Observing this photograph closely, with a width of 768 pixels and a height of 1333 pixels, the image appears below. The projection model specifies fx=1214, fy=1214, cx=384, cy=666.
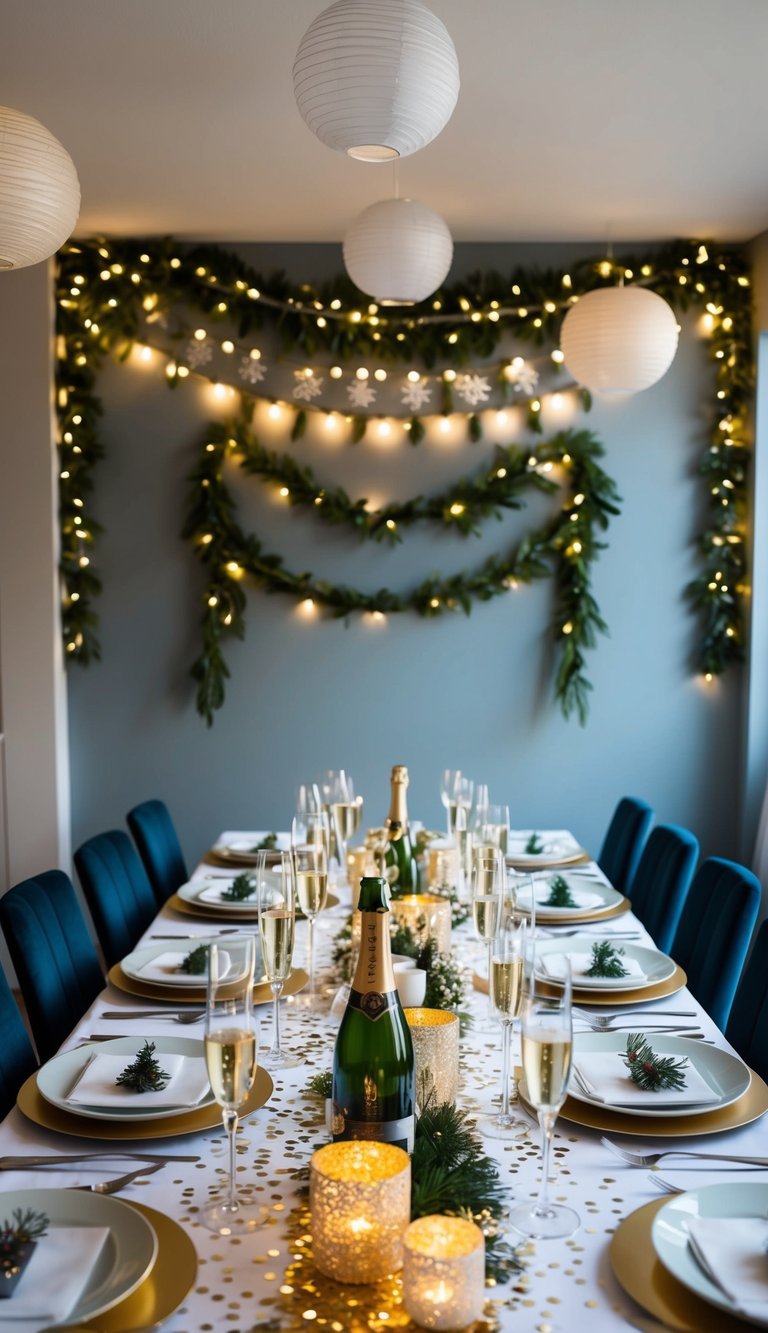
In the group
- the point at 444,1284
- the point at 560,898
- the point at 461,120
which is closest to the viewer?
the point at 444,1284

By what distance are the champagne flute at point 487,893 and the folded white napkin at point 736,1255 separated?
633 millimetres

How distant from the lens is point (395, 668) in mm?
4676

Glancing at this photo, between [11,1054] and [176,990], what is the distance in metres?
0.31

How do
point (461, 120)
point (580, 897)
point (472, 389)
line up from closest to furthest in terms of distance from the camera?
point (580, 897) → point (461, 120) → point (472, 389)

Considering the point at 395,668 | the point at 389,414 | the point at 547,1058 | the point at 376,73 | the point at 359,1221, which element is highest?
the point at 376,73

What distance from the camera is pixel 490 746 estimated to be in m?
4.69

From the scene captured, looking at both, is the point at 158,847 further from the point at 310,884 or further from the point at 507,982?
the point at 507,982

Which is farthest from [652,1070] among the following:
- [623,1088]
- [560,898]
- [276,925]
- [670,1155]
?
[560,898]

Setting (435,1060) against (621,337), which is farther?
(621,337)

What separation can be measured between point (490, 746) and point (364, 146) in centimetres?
283

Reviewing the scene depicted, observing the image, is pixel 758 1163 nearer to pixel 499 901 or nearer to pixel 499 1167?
pixel 499 1167

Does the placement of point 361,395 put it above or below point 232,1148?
above

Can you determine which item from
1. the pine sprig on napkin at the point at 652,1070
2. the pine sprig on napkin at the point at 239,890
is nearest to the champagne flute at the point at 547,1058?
the pine sprig on napkin at the point at 652,1070

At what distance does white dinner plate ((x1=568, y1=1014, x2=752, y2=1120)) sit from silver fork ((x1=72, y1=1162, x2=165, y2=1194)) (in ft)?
1.79
